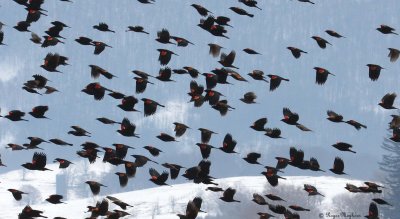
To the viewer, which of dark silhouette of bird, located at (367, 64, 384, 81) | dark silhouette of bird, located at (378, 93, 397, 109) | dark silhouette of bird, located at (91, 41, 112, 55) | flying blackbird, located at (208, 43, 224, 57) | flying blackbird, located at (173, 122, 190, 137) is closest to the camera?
dark silhouette of bird, located at (378, 93, 397, 109)

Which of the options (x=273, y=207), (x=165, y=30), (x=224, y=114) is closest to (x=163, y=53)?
(x=165, y=30)

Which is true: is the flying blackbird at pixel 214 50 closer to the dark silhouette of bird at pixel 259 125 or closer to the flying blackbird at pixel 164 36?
the flying blackbird at pixel 164 36

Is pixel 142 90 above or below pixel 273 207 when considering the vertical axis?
above

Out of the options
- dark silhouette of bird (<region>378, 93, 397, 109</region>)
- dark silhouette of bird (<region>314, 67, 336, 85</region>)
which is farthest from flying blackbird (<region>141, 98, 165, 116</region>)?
dark silhouette of bird (<region>378, 93, 397, 109</region>)

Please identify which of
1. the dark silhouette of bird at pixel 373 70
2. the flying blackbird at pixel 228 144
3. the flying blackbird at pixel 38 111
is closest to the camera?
the flying blackbird at pixel 228 144

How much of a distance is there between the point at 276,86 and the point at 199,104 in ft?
8.57

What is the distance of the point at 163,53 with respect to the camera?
80.5ft

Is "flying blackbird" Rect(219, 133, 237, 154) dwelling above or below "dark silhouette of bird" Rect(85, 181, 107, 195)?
above

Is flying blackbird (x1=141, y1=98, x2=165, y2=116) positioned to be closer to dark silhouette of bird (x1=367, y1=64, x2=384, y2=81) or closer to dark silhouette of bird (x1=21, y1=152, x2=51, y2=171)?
dark silhouette of bird (x1=21, y1=152, x2=51, y2=171)

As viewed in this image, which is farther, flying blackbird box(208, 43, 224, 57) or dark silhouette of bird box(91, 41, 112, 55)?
dark silhouette of bird box(91, 41, 112, 55)

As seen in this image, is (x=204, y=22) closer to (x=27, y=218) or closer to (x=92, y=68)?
(x=92, y=68)

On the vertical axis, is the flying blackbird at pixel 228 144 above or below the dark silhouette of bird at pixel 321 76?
below

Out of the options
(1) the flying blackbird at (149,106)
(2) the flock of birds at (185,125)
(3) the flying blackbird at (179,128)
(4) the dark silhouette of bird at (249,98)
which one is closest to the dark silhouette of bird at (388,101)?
(2) the flock of birds at (185,125)

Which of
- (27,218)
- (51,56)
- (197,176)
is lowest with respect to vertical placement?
(27,218)
